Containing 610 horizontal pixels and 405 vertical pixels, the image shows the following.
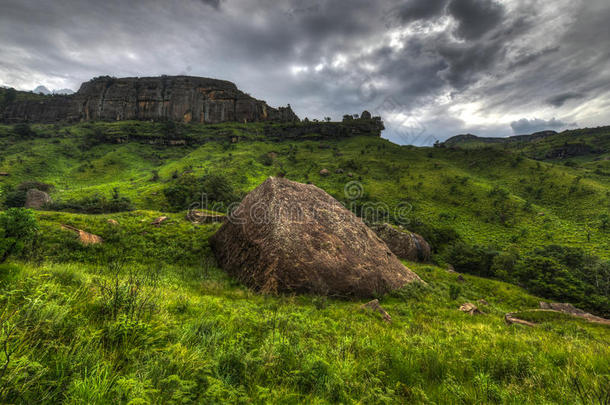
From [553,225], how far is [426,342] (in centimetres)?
5316

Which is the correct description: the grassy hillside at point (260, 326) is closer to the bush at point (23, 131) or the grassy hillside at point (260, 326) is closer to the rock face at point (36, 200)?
the rock face at point (36, 200)

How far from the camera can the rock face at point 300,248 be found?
8.72 meters

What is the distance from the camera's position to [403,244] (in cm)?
2227

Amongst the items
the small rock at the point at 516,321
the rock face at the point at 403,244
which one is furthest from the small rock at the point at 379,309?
the rock face at the point at 403,244

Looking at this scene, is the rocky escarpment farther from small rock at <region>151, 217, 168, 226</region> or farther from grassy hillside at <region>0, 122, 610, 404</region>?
small rock at <region>151, 217, 168, 226</region>

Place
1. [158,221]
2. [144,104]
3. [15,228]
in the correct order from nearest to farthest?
[15,228] < [158,221] < [144,104]

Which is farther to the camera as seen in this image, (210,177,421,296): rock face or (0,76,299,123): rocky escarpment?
(0,76,299,123): rocky escarpment

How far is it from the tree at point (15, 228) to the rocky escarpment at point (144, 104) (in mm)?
123345

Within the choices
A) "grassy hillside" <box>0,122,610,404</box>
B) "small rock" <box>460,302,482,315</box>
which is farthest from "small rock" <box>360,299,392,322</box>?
"small rock" <box>460,302,482,315</box>

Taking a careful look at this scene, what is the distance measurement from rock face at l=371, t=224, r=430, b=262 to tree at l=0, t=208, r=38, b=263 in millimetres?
23461

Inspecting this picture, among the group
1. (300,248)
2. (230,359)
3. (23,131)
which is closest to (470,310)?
(300,248)

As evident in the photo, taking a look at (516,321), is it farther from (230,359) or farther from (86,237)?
(86,237)

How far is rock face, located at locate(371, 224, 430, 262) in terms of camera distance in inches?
869

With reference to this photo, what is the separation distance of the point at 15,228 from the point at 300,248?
29.0 feet
